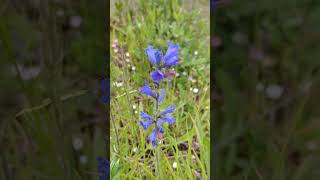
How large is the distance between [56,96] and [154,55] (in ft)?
0.51

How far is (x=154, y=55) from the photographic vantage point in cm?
91

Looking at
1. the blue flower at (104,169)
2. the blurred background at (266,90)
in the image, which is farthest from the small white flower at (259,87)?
the blue flower at (104,169)

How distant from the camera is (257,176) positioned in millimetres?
989

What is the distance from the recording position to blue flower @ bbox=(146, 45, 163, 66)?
2.99 ft

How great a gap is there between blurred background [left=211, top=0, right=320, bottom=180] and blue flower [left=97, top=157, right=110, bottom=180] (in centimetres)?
17

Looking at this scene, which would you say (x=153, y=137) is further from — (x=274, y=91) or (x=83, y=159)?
(x=274, y=91)

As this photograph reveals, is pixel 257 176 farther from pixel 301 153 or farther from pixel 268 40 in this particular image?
pixel 268 40

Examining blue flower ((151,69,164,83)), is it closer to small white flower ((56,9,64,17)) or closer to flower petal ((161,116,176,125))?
flower petal ((161,116,176,125))

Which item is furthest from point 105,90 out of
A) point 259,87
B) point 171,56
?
point 259,87

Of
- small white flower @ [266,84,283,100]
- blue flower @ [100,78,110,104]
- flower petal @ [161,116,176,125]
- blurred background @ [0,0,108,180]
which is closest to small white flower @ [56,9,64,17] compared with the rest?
blurred background @ [0,0,108,180]

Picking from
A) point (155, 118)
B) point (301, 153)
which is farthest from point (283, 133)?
point (155, 118)

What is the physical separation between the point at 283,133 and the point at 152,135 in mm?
217

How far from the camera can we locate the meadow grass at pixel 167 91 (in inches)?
37.0

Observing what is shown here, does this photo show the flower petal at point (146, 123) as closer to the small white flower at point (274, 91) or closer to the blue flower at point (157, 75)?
the blue flower at point (157, 75)
